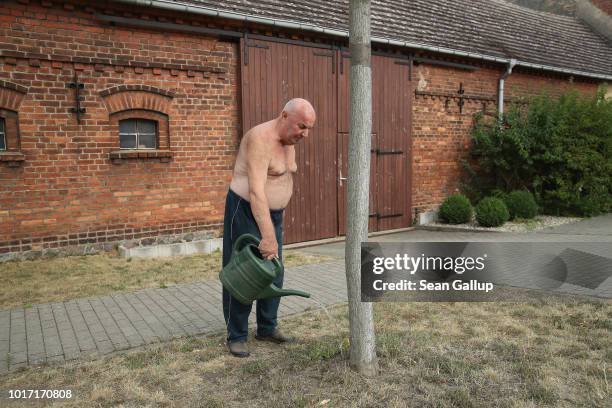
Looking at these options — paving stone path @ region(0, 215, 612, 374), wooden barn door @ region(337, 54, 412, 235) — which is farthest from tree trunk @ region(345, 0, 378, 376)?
wooden barn door @ region(337, 54, 412, 235)

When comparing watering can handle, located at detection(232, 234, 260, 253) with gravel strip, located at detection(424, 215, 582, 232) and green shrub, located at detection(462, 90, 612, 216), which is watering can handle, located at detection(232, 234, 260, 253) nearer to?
gravel strip, located at detection(424, 215, 582, 232)

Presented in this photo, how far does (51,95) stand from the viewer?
6.94 meters

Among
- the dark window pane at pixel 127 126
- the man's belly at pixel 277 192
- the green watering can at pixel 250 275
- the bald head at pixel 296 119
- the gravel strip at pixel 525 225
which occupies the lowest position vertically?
the gravel strip at pixel 525 225

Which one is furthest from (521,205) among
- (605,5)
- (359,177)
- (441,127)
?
(605,5)

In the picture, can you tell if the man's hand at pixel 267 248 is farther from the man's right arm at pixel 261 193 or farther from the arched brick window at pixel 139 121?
the arched brick window at pixel 139 121

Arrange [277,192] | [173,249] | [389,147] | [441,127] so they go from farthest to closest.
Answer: [441,127] → [389,147] → [173,249] → [277,192]

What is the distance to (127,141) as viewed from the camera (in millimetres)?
7680

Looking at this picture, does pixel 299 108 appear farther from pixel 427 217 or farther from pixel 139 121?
pixel 427 217

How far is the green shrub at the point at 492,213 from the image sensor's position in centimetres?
1032

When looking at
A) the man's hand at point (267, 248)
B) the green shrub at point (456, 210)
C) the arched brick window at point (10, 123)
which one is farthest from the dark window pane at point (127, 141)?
the green shrub at point (456, 210)

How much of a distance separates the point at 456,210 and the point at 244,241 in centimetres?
835

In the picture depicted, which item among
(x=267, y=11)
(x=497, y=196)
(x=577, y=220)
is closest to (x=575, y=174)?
(x=577, y=220)

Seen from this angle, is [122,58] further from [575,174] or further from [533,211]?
[575,174]

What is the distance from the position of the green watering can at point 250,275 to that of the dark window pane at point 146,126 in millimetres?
4926
